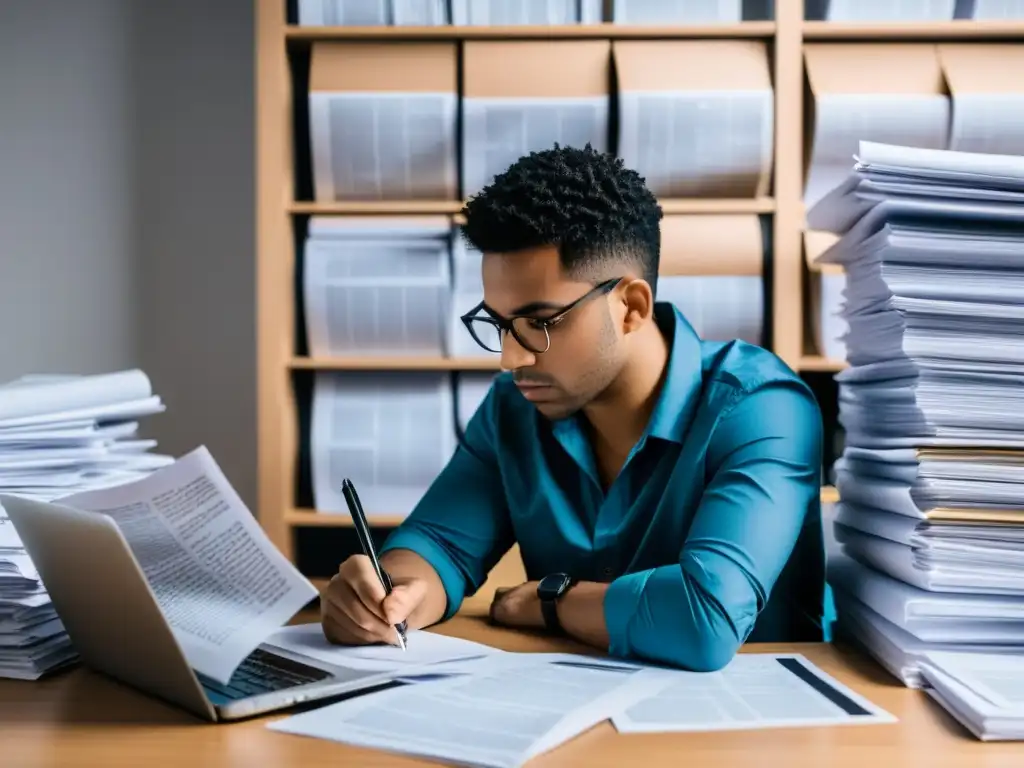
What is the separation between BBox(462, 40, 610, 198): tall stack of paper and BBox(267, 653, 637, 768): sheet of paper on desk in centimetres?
128

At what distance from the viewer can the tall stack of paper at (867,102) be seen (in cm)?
188

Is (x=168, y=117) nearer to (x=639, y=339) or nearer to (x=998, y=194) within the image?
(x=639, y=339)

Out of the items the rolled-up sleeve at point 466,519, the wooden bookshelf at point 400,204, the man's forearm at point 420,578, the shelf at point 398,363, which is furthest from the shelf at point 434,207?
the man's forearm at point 420,578

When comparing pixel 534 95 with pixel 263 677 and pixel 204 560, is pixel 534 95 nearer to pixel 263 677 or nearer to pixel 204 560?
pixel 204 560

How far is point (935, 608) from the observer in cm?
94

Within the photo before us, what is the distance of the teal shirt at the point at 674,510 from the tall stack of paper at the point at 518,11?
0.83 metres

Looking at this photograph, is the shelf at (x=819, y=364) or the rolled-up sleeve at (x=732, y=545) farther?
the shelf at (x=819, y=364)

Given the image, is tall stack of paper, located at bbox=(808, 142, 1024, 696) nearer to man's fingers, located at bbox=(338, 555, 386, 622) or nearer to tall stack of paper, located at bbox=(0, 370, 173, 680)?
man's fingers, located at bbox=(338, 555, 386, 622)

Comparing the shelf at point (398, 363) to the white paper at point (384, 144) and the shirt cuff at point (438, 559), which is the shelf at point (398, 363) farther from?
the shirt cuff at point (438, 559)

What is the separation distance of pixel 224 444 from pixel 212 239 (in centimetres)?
48

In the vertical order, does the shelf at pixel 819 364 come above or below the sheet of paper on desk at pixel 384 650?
above

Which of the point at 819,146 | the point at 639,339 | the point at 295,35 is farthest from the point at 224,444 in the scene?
the point at 819,146

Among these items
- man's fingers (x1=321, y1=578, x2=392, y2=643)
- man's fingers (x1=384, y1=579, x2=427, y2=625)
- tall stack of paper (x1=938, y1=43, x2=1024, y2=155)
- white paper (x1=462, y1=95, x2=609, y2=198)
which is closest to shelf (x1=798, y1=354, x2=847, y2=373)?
tall stack of paper (x1=938, y1=43, x2=1024, y2=155)

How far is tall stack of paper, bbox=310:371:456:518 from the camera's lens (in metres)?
2.00
